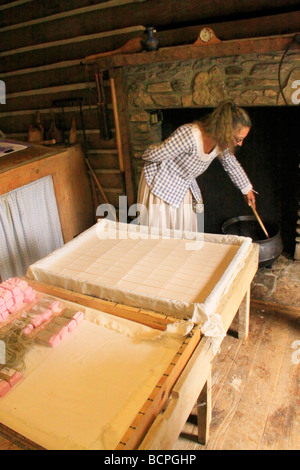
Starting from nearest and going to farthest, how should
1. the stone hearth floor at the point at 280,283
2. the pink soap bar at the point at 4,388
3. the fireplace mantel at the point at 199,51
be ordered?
the pink soap bar at the point at 4,388
the fireplace mantel at the point at 199,51
the stone hearth floor at the point at 280,283

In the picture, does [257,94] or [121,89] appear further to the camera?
[121,89]

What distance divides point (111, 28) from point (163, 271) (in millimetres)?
2547

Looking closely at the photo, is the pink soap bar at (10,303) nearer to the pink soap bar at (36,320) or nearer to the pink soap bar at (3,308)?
the pink soap bar at (3,308)

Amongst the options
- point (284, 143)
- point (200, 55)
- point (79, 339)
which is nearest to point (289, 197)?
point (284, 143)

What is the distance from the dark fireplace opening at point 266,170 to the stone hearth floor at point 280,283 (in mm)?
268

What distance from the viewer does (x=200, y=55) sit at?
285cm

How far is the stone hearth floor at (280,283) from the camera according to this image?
2.83 metres

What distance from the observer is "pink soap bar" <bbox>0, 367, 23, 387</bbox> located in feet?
4.45

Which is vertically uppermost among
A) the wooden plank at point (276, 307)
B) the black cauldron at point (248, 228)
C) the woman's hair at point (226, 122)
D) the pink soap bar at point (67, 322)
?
the woman's hair at point (226, 122)

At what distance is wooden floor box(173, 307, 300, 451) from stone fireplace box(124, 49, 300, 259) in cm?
112

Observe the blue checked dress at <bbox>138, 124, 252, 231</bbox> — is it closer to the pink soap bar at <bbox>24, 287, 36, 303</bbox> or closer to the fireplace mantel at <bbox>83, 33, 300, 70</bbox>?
the fireplace mantel at <bbox>83, 33, 300, 70</bbox>

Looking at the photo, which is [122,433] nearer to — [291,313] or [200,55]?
[291,313]

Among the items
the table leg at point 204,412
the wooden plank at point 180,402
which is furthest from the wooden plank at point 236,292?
the table leg at point 204,412

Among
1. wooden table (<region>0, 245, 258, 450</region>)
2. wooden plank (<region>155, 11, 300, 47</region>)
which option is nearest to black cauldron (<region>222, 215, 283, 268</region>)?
wooden table (<region>0, 245, 258, 450</region>)
